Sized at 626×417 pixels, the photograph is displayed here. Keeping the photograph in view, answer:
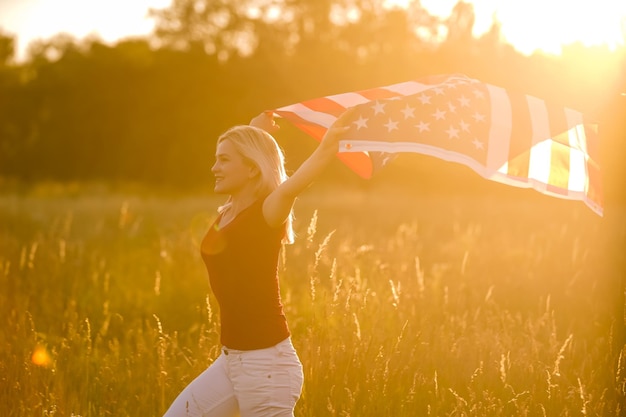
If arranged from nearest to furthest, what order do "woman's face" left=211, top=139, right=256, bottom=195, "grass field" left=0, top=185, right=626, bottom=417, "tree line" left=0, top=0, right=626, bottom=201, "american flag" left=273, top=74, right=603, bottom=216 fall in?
"woman's face" left=211, top=139, right=256, bottom=195 → "american flag" left=273, top=74, right=603, bottom=216 → "grass field" left=0, top=185, right=626, bottom=417 → "tree line" left=0, top=0, right=626, bottom=201

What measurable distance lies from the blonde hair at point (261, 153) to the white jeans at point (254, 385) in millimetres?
582

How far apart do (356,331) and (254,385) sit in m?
2.16

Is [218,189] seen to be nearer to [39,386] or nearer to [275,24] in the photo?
[39,386]

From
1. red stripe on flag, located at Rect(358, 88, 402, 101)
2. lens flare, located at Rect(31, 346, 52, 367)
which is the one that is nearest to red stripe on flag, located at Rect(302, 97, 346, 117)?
red stripe on flag, located at Rect(358, 88, 402, 101)

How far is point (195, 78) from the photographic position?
118ft

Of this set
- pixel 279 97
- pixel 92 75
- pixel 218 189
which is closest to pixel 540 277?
pixel 218 189

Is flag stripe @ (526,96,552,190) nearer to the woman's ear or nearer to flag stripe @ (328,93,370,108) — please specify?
flag stripe @ (328,93,370,108)

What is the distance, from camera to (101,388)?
17.0ft

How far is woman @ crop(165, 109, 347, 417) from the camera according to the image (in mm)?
3389

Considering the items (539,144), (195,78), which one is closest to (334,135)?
(539,144)

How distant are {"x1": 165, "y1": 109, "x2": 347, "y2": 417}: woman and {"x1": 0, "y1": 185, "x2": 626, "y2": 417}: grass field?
3.52ft

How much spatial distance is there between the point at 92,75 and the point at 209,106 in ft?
19.6

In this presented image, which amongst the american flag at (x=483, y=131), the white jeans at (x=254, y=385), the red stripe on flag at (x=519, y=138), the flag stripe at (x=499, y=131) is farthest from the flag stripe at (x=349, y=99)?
the white jeans at (x=254, y=385)

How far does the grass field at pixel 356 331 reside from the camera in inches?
191
